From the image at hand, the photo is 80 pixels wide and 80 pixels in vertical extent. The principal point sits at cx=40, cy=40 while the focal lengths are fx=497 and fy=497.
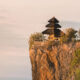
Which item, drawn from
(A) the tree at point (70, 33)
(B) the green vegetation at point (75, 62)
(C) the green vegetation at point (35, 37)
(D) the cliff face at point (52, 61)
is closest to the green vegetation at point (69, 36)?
(A) the tree at point (70, 33)

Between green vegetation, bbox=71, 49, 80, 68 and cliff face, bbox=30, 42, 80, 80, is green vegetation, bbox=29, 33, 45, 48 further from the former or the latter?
green vegetation, bbox=71, 49, 80, 68

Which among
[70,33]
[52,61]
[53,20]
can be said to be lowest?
[52,61]

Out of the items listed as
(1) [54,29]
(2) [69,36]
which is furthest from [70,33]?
(1) [54,29]

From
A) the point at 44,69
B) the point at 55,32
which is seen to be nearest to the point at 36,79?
the point at 44,69

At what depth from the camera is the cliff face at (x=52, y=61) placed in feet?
400

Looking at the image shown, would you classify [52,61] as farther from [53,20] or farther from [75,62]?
[53,20]

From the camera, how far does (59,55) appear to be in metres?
124

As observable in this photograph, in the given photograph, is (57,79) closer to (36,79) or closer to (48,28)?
(36,79)

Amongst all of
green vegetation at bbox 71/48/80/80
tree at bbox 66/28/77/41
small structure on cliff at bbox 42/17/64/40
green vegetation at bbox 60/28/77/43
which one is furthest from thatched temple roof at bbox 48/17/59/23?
green vegetation at bbox 71/48/80/80

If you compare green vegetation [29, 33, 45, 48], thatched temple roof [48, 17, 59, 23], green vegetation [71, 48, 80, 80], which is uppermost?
thatched temple roof [48, 17, 59, 23]

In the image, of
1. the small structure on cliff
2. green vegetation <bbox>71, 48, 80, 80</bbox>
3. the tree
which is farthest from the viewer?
the small structure on cliff

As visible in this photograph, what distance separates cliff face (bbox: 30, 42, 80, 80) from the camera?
122062 millimetres

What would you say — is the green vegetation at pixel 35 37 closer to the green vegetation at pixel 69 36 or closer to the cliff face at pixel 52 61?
the cliff face at pixel 52 61

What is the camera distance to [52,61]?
125m
